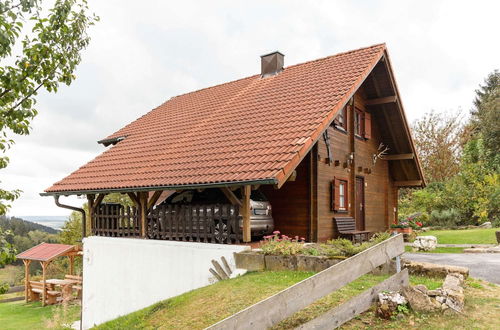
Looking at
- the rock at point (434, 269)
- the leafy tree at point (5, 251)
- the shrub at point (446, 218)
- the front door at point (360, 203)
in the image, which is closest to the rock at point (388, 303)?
the rock at point (434, 269)

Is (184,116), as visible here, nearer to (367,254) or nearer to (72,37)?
(72,37)

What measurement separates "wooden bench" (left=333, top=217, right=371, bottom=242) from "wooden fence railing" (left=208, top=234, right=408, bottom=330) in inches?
231

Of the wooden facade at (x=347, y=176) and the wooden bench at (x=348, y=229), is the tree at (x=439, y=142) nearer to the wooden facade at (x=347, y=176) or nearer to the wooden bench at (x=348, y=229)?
the wooden facade at (x=347, y=176)

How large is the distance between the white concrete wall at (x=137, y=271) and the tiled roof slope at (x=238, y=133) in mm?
1562

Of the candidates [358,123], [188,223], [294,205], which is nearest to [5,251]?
[188,223]

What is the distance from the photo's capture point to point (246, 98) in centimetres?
1340

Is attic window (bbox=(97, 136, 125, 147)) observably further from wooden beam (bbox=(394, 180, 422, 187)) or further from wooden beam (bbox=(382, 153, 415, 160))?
wooden beam (bbox=(394, 180, 422, 187))

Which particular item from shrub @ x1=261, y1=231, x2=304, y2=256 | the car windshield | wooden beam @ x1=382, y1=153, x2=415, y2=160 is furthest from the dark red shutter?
shrub @ x1=261, y1=231, x2=304, y2=256

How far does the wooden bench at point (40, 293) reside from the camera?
23038mm

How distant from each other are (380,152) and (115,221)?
926 centimetres

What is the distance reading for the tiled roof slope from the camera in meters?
9.12

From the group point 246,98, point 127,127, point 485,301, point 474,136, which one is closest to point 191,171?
point 246,98

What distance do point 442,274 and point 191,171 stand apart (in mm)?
5578

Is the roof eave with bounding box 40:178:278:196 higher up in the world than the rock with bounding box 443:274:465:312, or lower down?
higher up
